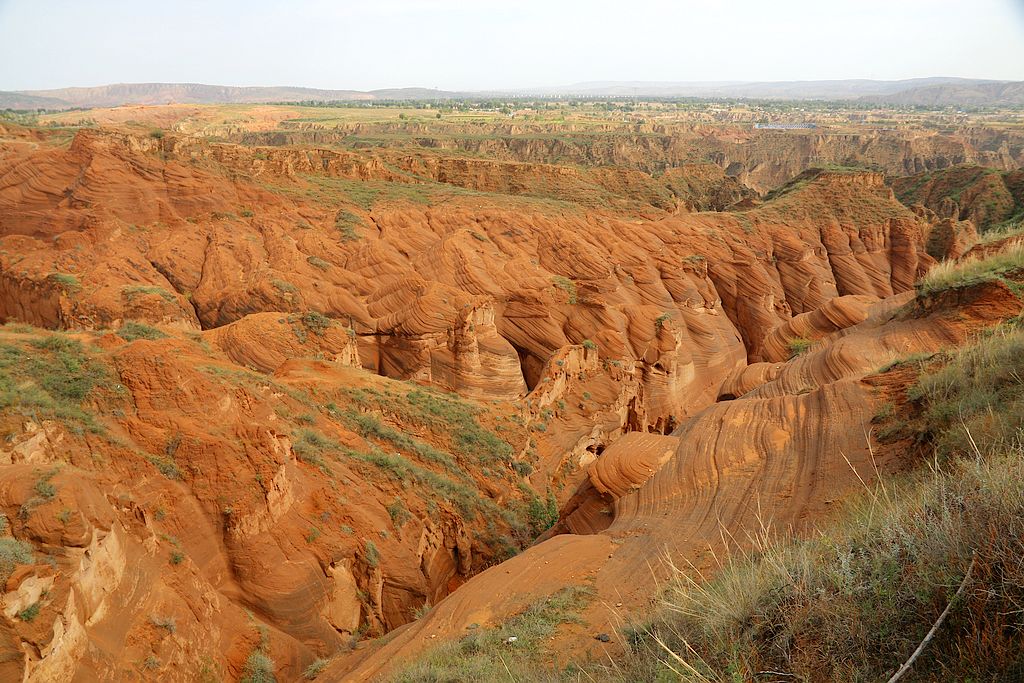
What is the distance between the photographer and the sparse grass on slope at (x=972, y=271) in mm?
12477

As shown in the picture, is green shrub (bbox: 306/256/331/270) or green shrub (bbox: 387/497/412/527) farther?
green shrub (bbox: 306/256/331/270)

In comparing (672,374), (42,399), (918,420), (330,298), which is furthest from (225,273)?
(918,420)

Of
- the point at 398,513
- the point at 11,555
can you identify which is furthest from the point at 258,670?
the point at 398,513

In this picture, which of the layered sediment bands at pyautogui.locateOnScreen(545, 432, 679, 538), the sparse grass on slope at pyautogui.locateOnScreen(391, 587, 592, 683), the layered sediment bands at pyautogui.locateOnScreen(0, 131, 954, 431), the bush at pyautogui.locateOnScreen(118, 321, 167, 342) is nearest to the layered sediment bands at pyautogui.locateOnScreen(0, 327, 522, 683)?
the bush at pyautogui.locateOnScreen(118, 321, 167, 342)

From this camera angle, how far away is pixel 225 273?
25.7 metres

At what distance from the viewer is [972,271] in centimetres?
1335

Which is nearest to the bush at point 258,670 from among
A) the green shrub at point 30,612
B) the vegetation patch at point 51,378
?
the green shrub at point 30,612

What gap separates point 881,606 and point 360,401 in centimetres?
1358

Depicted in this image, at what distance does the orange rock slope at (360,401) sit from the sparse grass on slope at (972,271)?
0.82m

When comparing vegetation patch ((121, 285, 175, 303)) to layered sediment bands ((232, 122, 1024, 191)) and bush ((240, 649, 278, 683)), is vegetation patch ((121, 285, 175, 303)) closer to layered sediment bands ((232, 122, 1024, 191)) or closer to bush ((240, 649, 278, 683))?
bush ((240, 649, 278, 683))

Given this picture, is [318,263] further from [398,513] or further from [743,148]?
[743,148]

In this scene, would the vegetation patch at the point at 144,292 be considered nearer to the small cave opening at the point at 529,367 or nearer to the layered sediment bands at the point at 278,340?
the layered sediment bands at the point at 278,340

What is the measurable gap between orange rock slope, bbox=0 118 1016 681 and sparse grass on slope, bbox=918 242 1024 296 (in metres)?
0.82

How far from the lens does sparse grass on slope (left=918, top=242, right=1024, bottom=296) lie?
1248 cm
